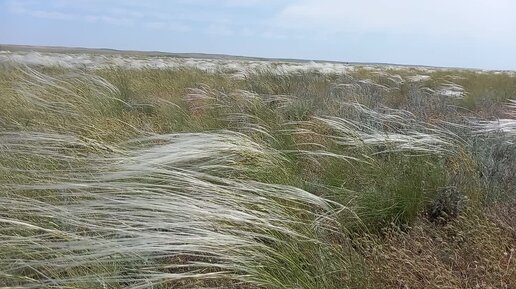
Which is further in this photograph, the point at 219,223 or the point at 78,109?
the point at 78,109

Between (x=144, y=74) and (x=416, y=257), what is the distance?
796cm

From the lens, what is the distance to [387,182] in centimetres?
221

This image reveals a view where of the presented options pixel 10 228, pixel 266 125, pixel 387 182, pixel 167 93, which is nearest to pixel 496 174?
pixel 387 182

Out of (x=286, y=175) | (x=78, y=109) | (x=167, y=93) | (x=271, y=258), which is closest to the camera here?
(x=271, y=258)

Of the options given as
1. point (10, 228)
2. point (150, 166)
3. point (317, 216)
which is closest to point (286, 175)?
point (317, 216)

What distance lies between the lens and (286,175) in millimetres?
2344

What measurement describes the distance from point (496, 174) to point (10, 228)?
90.8 inches

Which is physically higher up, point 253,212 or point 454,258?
point 253,212

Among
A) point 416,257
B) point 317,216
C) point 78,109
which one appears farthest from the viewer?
point 78,109

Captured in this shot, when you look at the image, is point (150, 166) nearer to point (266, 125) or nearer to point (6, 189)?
point (6, 189)

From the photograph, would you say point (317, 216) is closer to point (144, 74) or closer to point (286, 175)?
point (286, 175)

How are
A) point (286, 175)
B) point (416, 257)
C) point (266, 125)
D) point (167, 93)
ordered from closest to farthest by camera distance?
point (416, 257) → point (286, 175) → point (266, 125) → point (167, 93)

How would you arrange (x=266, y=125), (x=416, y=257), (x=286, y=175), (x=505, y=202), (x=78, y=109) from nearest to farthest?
(x=416, y=257)
(x=505, y=202)
(x=286, y=175)
(x=266, y=125)
(x=78, y=109)

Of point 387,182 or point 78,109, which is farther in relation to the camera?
point 78,109
